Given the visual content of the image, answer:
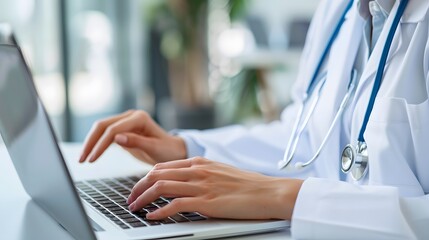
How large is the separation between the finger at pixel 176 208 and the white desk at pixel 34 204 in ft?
0.21

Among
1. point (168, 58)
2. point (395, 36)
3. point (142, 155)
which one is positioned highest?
point (395, 36)

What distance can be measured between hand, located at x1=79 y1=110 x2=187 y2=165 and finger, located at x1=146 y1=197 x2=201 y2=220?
1.19 ft

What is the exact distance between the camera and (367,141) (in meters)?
0.94

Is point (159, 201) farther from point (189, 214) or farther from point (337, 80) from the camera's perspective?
point (337, 80)

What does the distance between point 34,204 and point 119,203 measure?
0.43 ft

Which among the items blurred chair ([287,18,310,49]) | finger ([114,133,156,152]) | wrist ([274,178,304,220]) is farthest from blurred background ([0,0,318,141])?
wrist ([274,178,304,220])

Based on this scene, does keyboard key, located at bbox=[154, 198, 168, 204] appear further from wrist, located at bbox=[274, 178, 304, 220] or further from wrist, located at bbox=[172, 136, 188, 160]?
wrist, located at bbox=[172, 136, 188, 160]

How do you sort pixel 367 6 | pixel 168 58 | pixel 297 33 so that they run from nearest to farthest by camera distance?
1. pixel 367 6
2. pixel 297 33
3. pixel 168 58

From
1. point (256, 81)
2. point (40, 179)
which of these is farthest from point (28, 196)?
point (256, 81)

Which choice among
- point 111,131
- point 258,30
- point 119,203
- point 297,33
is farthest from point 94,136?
point 258,30

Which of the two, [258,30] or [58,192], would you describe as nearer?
[58,192]

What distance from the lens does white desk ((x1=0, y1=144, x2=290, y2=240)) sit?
84 centimetres

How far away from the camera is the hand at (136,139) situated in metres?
1.19

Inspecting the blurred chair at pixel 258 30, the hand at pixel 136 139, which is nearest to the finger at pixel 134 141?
the hand at pixel 136 139
